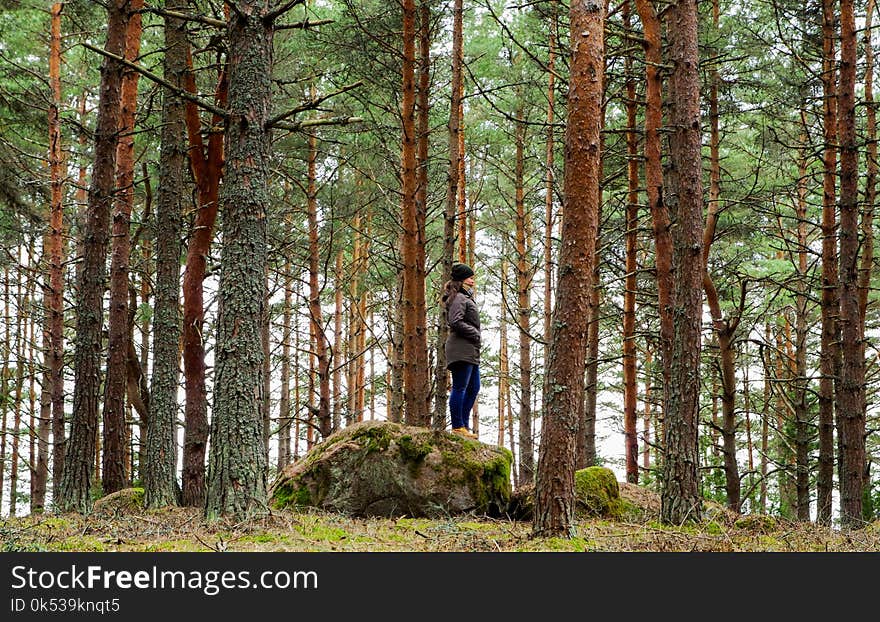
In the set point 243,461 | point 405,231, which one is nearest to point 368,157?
point 405,231

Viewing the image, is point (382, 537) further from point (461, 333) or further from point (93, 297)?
point (93, 297)

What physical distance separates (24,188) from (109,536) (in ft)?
40.0

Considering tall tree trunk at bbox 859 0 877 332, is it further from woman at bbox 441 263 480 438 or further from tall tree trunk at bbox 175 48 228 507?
tall tree trunk at bbox 175 48 228 507

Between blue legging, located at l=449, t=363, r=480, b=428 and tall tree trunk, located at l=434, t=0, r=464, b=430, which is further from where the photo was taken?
tall tree trunk, located at l=434, t=0, r=464, b=430

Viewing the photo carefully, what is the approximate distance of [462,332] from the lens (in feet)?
28.1

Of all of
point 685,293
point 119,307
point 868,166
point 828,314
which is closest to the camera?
point 685,293

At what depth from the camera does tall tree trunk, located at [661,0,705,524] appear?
276 inches

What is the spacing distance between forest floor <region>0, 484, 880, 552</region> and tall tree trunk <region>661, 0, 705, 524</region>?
1.32 feet

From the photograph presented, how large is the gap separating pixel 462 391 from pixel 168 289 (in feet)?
13.4

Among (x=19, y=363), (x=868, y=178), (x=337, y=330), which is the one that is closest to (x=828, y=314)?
(x=868, y=178)

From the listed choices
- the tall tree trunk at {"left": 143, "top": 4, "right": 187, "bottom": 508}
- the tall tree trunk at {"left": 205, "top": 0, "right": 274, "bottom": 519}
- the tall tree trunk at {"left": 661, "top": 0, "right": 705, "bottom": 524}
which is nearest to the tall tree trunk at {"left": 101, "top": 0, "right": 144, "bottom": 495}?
the tall tree trunk at {"left": 143, "top": 4, "right": 187, "bottom": 508}

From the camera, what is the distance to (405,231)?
10.4 m
